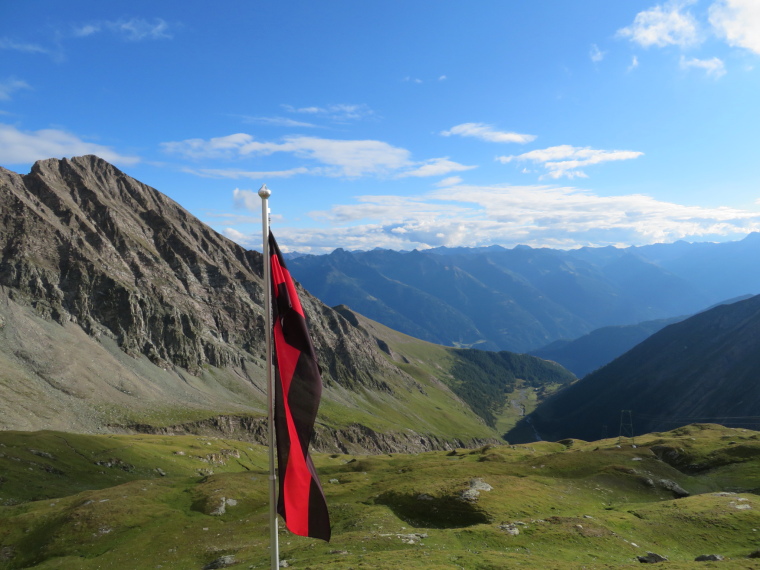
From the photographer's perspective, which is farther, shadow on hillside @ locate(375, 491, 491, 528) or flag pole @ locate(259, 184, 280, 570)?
shadow on hillside @ locate(375, 491, 491, 528)

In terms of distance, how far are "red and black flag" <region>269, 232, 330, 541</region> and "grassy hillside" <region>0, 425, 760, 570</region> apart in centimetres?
1856

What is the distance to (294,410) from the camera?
15.2 meters

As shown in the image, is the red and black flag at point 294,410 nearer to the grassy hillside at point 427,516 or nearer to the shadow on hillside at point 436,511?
the grassy hillside at point 427,516

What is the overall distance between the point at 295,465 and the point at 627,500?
61786mm

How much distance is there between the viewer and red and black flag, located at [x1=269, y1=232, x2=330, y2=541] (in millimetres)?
14898

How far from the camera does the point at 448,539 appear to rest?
131ft

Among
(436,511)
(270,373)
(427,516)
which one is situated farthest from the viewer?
(436,511)

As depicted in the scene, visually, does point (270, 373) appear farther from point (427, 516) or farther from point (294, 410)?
point (427, 516)

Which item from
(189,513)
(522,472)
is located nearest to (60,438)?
(189,513)

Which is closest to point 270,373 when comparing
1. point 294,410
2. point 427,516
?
point 294,410

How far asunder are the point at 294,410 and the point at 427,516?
4321 cm

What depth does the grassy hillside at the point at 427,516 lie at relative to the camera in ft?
125

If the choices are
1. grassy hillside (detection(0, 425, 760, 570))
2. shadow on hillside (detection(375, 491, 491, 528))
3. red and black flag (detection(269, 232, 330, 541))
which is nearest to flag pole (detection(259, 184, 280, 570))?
red and black flag (detection(269, 232, 330, 541))

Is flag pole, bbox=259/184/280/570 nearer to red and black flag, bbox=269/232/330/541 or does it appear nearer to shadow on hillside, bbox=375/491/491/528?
red and black flag, bbox=269/232/330/541
